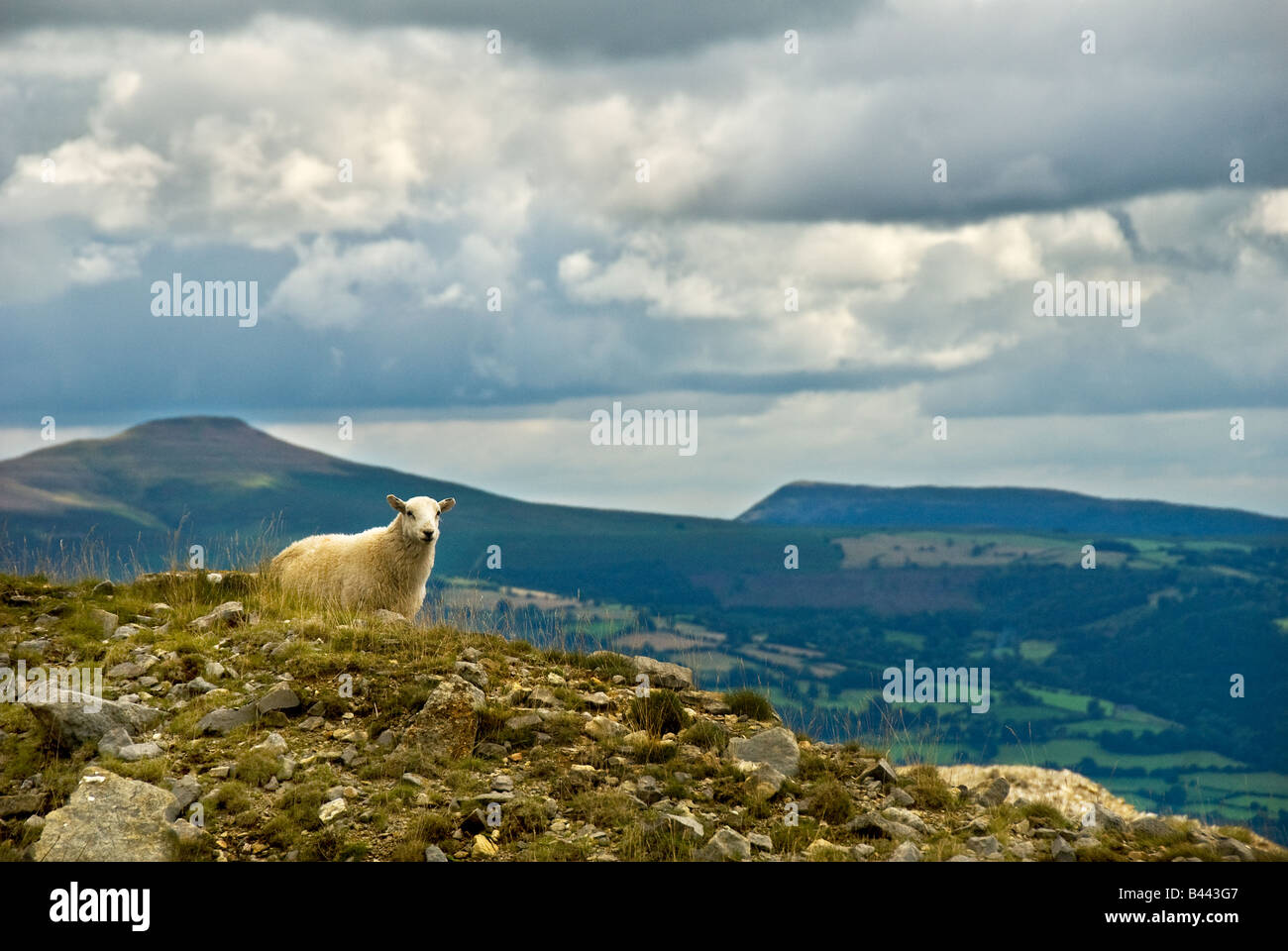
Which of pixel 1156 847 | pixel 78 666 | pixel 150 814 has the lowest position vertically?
pixel 1156 847

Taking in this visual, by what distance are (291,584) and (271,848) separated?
11.3 meters

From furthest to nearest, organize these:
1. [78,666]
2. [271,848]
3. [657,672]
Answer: [657,672], [78,666], [271,848]

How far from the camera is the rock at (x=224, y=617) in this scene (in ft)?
65.4

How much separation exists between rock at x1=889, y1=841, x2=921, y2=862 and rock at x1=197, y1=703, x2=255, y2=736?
28.4 ft

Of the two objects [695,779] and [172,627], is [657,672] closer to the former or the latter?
[695,779]

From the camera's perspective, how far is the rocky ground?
13469mm

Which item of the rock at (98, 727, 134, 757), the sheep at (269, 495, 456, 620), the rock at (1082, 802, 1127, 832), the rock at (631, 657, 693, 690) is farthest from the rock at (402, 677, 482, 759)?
the rock at (1082, 802, 1127, 832)

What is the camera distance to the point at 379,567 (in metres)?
24.4

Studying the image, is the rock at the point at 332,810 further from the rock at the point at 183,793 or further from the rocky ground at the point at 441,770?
the rock at the point at 183,793

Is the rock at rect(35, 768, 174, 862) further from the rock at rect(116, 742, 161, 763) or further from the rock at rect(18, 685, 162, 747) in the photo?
the rock at rect(18, 685, 162, 747)

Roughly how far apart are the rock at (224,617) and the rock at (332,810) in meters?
6.94

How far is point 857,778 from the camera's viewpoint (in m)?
16.4

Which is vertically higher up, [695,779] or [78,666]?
[78,666]
